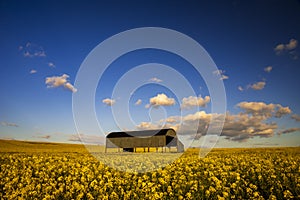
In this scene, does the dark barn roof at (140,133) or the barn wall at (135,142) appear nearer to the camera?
the barn wall at (135,142)

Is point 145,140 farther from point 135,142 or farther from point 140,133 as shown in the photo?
point 140,133

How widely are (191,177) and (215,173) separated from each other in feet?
4.65

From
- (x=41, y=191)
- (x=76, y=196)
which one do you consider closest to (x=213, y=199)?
(x=76, y=196)

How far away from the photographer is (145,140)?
46.6 meters

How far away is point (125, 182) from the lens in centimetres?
906

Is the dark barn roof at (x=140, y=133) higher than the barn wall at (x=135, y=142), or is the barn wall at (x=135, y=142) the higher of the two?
the dark barn roof at (x=140, y=133)

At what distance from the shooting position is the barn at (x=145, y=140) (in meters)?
45.2

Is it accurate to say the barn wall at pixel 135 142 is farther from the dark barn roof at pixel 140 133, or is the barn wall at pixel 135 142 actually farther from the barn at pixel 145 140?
the dark barn roof at pixel 140 133

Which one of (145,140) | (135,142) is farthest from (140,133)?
(145,140)

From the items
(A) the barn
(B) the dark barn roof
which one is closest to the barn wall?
(A) the barn

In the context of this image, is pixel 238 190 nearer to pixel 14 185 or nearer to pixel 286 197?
pixel 286 197

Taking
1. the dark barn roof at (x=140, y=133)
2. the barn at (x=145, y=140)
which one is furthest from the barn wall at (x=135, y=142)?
the dark barn roof at (x=140, y=133)

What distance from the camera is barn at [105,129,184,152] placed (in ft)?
148

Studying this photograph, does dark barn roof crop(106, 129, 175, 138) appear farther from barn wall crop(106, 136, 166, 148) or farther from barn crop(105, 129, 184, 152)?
barn wall crop(106, 136, 166, 148)
